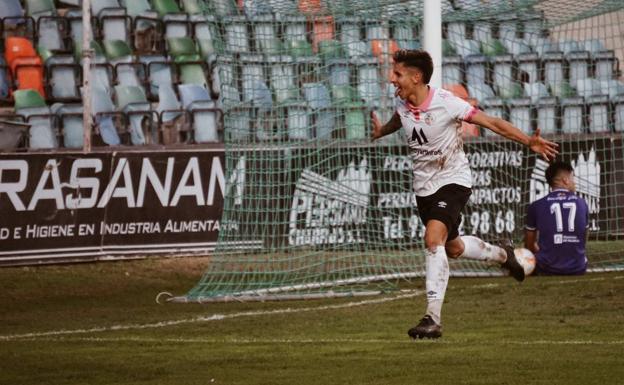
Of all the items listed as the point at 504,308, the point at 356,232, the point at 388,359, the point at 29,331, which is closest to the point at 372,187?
the point at 356,232

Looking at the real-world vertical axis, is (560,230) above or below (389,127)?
below

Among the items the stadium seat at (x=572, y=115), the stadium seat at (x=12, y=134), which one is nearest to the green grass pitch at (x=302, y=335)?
the stadium seat at (x=12, y=134)

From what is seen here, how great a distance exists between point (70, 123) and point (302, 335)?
8.42m

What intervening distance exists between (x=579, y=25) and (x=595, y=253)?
3.70 meters

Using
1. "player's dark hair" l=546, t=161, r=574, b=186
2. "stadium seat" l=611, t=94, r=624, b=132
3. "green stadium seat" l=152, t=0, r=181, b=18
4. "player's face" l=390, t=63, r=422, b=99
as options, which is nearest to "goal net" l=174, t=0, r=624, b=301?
"stadium seat" l=611, t=94, r=624, b=132

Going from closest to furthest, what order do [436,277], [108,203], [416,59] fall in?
[436,277] → [416,59] → [108,203]

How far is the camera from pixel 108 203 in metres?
16.5

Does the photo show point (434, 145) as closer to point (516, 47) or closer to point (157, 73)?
point (516, 47)

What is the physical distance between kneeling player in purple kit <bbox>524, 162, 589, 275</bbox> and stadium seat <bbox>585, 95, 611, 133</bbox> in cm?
477

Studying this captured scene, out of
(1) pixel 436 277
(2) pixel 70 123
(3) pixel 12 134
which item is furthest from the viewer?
(2) pixel 70 123

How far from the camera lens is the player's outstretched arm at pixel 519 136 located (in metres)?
8.90

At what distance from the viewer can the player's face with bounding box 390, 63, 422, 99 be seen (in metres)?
9.52

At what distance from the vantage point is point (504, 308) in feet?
41.7

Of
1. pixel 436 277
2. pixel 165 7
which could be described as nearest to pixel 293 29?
pixel 165 7
